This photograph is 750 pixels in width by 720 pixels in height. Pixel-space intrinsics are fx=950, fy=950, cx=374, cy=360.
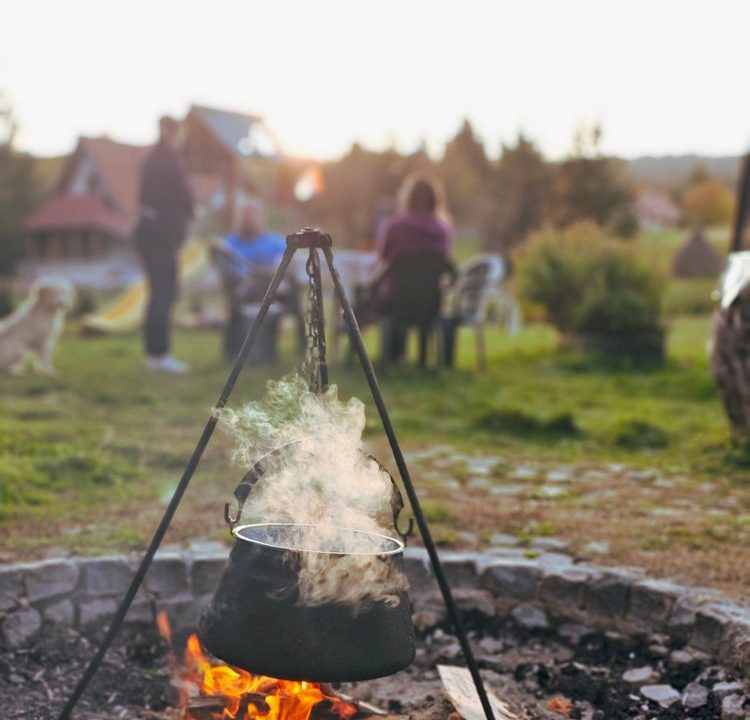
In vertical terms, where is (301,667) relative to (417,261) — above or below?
below

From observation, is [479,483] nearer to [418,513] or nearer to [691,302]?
[418,513]

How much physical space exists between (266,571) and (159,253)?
25.0ft

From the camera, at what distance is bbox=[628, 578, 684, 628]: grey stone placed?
3.45 m

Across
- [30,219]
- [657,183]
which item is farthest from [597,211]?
[657,183]

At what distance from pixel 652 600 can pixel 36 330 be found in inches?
331

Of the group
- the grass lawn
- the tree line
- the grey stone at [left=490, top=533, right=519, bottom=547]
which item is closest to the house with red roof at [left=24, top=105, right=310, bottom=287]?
the tree line

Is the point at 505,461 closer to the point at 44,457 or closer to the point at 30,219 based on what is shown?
the point at 44,457

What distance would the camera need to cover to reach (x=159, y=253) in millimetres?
9562

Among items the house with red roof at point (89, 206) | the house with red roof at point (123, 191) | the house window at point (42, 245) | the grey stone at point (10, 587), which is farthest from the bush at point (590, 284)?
the house window at point (42, 245)

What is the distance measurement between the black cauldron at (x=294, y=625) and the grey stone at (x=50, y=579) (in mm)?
1272

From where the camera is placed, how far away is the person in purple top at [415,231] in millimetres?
Result: 9289

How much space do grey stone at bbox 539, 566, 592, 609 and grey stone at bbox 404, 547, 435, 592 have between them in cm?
44

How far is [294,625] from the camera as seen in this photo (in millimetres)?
2297

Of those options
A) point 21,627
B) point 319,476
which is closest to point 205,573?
point 21,627
